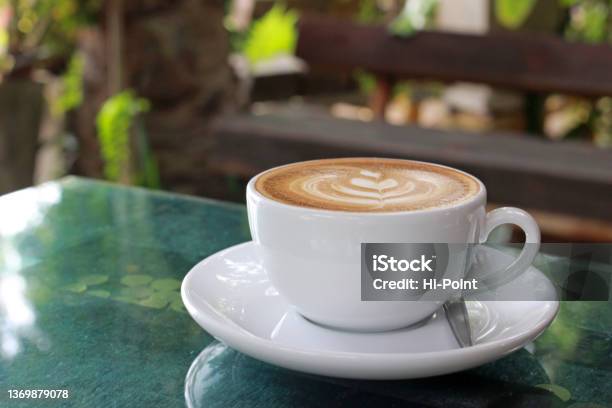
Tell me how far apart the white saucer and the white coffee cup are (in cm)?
1

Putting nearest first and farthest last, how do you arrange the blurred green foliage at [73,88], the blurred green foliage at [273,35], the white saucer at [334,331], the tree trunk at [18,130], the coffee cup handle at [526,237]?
the white saucer at [334,331], the coffee cup handle at [526,237], the tree trunk at [18,130], the blurred green foliage at [73,88], the blurred green foliage at [273,35]

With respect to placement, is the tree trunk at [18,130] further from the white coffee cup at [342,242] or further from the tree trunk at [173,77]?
the white coffee cup at [342,242]

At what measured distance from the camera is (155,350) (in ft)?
1.89

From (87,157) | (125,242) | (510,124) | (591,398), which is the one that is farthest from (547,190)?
(510,124)

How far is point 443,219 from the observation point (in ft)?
1.71

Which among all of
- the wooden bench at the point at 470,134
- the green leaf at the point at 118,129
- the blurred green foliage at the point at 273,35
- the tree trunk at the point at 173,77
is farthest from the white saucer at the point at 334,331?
the blurred green foliage at the point at 273,35

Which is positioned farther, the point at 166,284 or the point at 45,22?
the point at 45,22

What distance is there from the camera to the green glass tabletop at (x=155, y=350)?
1.69ft

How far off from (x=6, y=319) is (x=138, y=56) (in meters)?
1.86

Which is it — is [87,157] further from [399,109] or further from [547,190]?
[399,109]

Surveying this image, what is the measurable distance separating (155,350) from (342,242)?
16cm

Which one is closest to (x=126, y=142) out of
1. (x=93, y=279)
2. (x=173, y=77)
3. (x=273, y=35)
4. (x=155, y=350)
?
(x=173, y=77)

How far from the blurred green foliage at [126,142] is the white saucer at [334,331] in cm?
152

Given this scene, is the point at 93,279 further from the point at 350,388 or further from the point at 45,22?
the point at 45,22
